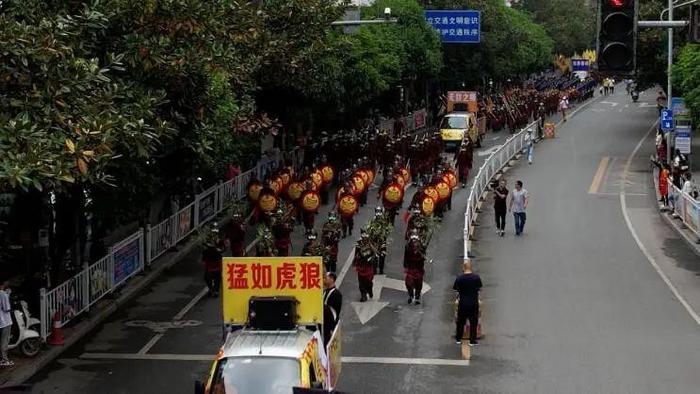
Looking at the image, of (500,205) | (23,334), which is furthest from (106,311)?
(500,205)

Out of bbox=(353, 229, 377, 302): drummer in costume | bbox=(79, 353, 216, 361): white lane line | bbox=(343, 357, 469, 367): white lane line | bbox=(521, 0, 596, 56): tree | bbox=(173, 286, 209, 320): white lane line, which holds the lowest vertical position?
bbox=(79, 353, 216, 361): white lane line

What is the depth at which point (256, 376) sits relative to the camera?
12.4 m

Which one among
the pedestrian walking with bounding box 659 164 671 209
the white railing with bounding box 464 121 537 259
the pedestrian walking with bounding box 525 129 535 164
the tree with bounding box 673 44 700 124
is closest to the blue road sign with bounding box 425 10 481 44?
the white railing with bounding box 464 121 537 259

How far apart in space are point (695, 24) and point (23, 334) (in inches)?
424

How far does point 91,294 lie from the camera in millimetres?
20156

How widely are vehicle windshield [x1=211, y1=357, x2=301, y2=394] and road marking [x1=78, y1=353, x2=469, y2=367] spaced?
4463 mm

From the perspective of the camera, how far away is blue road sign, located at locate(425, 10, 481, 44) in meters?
52.0

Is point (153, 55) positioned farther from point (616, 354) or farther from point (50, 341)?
point (616, 354)

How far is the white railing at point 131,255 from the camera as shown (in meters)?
18.7

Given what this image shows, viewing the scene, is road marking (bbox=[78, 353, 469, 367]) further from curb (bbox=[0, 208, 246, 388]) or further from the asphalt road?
curb (bbox=[0, 208, 246, 388])

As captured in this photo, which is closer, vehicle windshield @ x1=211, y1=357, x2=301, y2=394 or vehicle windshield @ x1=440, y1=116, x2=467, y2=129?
vehicle windshield @ x1=211, y1=357, x2=301, y2=394

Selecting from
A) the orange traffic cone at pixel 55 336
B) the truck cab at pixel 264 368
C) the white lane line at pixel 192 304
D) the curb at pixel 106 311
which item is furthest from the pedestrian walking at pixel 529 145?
the truck cab at pixel 264 368

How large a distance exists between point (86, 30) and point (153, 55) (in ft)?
3.36

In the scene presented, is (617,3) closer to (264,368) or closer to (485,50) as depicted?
(264,368)
